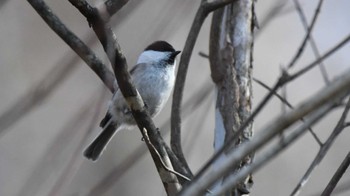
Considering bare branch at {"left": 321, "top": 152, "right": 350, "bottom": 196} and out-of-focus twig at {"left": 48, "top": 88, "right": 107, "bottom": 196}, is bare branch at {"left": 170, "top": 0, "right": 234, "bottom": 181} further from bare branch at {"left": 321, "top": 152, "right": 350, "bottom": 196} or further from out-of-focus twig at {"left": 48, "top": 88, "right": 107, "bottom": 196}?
out-of-focus twig at {"left": 48, "top": 88, "right": 107, "bottom": 196}

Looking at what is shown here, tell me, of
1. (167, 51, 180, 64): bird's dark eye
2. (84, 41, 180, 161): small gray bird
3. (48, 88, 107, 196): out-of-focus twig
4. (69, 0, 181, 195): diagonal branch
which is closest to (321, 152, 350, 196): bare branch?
(69, 0, 181, 195): diagonal branch

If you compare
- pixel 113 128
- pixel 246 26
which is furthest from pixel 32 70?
pixel 246 26

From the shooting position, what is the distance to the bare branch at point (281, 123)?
859mm

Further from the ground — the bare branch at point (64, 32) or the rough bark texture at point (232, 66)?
the bare branch at point (64, 32)

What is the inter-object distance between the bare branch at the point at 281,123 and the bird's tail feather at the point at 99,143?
2184mm

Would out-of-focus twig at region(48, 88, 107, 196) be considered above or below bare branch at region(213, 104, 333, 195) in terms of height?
above

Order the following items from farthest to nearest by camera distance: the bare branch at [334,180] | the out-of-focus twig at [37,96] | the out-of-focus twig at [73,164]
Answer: the bare branch at [334,180], the out-of-focus twig at [37,96], the out-of-focus twig at [73,164]

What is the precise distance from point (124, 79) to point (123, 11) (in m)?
0.32

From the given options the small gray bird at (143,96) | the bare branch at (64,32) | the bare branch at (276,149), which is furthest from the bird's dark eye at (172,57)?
the bare branch at (276,149)

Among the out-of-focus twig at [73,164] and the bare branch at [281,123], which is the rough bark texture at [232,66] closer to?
the out-of-focus twig at [73,164]

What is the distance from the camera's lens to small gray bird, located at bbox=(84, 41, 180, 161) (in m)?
3.11

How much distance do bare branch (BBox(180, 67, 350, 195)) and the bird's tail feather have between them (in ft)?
7.16

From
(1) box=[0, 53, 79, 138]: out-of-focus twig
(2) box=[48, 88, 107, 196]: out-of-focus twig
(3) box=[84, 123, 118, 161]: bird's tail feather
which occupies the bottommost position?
(3) box=[84, 123, 118, 161]: bird's tail feather

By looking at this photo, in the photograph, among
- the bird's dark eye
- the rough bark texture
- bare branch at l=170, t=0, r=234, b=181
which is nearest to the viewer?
bare branch at l=170, t=0, r=234, b=181
